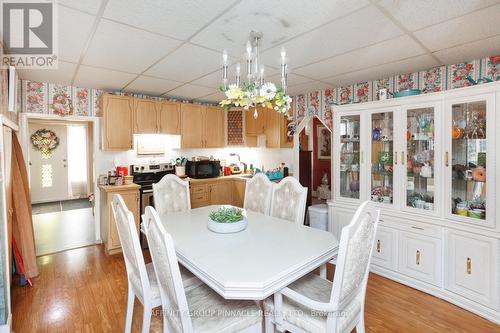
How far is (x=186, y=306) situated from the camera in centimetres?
136

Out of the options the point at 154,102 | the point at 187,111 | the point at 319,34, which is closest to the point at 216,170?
the point at 187,111

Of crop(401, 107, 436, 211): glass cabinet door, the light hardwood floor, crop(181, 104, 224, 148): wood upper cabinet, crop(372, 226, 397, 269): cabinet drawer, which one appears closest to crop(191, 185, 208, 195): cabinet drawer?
crop(181, 104, 224, 148): wood upper cabinet

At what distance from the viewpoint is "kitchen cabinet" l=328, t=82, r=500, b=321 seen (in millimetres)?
2273

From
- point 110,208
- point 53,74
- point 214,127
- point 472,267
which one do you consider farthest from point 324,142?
point 53,74

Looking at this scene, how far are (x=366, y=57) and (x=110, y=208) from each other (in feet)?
11.6

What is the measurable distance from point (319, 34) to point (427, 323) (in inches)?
98.3

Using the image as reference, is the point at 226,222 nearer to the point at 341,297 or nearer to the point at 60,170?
the point at 341,297

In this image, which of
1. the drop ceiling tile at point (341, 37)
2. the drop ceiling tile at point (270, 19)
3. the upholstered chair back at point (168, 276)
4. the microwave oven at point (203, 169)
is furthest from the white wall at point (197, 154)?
the upholstered chair back at point (168, 276)

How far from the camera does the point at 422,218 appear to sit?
106 inches

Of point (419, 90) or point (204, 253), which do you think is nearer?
point (204, 253)

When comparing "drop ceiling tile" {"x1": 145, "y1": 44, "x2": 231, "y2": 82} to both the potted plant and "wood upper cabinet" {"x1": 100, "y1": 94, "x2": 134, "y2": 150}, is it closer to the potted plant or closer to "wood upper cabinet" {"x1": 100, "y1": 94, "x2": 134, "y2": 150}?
"wood upper cabinet" {"x1": 100, "y1": 94, "x2": 134, "y2": 150}

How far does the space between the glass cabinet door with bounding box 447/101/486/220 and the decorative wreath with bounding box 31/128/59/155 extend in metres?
8.42

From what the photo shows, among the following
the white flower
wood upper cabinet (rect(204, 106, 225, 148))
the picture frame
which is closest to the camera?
the white flower

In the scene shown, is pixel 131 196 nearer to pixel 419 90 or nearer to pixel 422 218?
pixel 422 218
